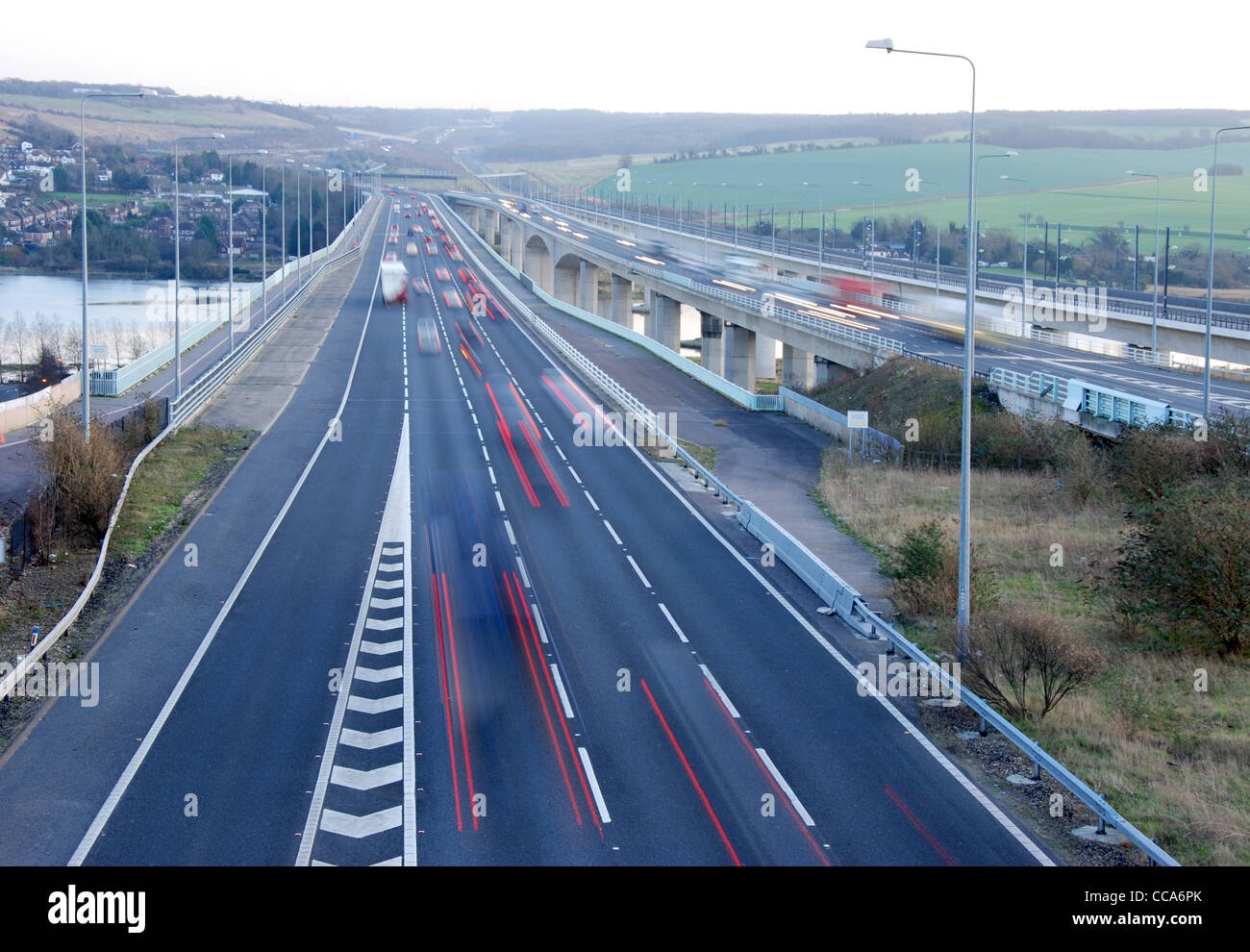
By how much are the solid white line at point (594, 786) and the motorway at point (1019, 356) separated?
90.7ft

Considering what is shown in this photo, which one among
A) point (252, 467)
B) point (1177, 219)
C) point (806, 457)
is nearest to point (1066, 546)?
point (806, 457)

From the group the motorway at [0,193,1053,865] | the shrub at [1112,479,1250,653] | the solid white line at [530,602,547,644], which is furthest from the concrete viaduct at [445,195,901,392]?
the solid white line at [530,602,547,644]

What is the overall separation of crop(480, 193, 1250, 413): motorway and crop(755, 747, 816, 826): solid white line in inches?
1019

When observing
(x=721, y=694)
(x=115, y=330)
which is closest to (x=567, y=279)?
(x=115, y=330)

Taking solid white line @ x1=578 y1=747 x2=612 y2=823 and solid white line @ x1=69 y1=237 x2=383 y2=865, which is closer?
solid white line @ x1=69 y1=237 x2=383 y2=865

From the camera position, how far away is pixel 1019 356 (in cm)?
5403

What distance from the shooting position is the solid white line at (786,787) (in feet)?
51.3

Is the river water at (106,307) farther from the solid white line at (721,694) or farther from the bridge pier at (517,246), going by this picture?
the solid white line at (721,694)

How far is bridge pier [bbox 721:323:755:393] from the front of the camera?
7544 centimetres

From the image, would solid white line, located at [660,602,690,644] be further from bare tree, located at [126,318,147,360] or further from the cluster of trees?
the cluster of trees

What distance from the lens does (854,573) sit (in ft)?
91.0

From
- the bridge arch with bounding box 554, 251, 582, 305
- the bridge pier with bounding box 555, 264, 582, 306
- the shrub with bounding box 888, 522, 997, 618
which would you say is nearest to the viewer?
the shrub with bounding box 888, 522, 997, 618

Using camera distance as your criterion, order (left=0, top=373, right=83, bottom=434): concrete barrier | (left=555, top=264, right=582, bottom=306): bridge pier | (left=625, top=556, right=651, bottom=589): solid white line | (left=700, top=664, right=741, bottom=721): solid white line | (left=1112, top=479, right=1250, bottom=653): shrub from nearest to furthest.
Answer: (left=700, top=664, right=741, bottom=721): solid white line → (left=1112, top=479, right=1250, bottom=653): shrub → (left=625, top=556, right=651, bottom=589): solid white line → (left=0, top=373, right=83, bottom=434): concrete barrier → (left=555, top=264, right=582, bottom=306): bridge pier

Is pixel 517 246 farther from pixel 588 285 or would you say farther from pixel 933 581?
pixel 933 581
